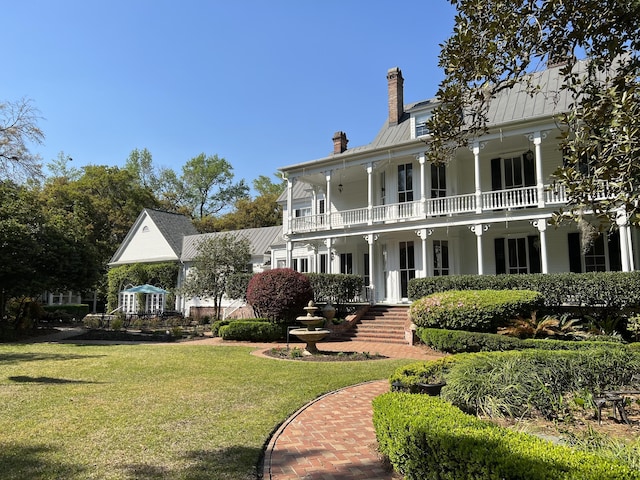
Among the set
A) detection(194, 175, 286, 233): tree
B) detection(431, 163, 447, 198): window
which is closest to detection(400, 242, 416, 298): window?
detection(431, 163, 447, 198): window

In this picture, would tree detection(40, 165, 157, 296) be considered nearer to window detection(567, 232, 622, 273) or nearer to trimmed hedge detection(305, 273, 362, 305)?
trimmed hedge detection(305, 273, 362, 305)

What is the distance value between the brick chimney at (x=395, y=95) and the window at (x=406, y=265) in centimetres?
719

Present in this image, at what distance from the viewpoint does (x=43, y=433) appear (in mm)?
5641

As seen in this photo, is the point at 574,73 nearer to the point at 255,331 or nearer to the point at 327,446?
the point at 327,446

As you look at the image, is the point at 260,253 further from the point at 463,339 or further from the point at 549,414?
the point at 549,414

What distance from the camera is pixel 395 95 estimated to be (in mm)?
23797

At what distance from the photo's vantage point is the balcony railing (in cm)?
1706

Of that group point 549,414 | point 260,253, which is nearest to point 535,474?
point 549,414

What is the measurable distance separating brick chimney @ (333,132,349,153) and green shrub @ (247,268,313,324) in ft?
34.9

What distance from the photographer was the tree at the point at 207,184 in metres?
53.9

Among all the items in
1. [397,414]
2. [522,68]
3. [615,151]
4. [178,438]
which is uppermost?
[522,68]

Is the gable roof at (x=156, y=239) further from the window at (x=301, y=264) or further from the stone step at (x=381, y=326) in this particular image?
the stone step at (x=381, y=326)

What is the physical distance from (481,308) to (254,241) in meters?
21.5

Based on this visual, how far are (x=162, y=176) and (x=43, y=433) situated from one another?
52.0 m
